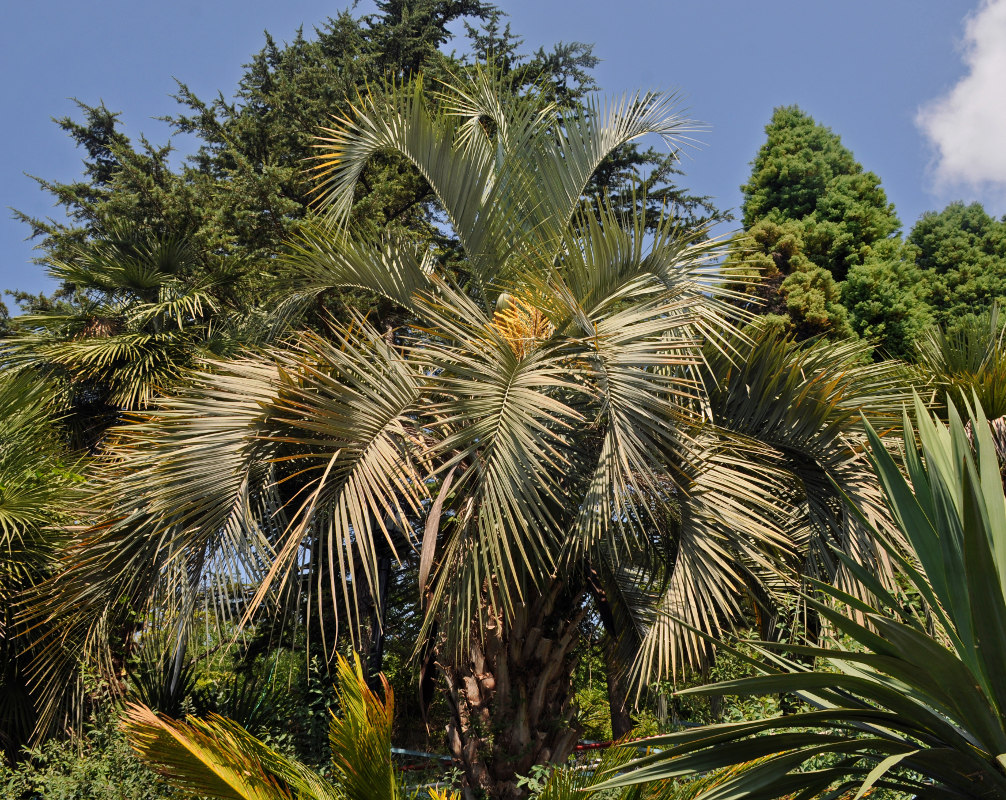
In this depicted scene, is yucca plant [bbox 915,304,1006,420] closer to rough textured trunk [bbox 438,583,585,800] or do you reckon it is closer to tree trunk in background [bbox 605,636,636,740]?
tree trunk in background [bbox 605,636,636,740]

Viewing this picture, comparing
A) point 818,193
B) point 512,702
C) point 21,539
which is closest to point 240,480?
point 512,702

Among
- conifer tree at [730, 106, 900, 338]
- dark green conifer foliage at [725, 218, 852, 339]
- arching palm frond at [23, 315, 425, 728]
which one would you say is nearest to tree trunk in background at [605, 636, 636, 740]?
arching palm frond at [23, 315, 425, 728]

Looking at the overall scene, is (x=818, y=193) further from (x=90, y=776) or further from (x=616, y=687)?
(x=90, y=776)

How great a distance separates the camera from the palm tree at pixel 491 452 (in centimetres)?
379

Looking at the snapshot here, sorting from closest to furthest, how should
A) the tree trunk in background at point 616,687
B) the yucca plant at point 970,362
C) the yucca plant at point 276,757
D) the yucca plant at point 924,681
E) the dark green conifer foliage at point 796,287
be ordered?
1. the yucca plant at point 924,681
2. the yucca plant at point 276,757
3. the tree trunk in background at point 616,687
4. the yucca plant at point 970,362
5. the dark green conifer foliage at point 796,287

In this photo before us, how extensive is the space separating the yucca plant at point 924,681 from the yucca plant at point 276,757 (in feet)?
3.39

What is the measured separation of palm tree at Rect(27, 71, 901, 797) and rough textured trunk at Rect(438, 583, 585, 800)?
1cm

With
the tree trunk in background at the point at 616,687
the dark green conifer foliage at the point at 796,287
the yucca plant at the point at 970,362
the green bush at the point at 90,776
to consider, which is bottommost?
the green bush at the point at 90,776

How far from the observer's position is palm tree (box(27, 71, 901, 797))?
3.79m

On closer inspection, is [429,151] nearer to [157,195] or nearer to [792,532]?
[792,532]

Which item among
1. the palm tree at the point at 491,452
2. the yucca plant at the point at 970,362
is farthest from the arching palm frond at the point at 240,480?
the yucca plant at the point at 970,362

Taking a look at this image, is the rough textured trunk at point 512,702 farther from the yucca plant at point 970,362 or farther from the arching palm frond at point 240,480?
the yucca plant at point 970,362

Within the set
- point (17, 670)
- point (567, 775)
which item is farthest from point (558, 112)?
point (17, 670)

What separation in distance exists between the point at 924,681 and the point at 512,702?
2601mm
